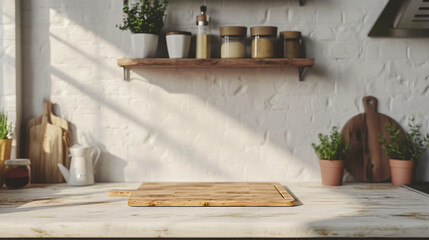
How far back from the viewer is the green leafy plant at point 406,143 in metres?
1.93

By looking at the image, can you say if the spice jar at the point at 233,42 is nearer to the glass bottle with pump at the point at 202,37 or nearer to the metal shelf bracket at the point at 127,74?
the glass bottle with pump at the point at 202,37

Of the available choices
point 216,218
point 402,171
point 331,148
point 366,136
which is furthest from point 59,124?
point 402,171

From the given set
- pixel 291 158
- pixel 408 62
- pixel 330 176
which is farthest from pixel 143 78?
pixel 408 62

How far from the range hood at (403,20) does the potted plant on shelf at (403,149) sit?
0.44 m

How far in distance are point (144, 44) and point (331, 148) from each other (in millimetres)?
1017

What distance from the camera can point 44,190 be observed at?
1803 millimetres

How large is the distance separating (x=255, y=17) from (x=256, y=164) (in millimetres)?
742

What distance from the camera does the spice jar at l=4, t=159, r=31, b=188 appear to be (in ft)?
5.95

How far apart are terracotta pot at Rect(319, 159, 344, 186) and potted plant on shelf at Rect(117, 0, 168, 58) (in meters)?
0.98

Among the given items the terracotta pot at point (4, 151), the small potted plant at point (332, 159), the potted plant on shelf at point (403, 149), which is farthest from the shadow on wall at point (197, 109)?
the potted plant on shelf at point (403, 149)

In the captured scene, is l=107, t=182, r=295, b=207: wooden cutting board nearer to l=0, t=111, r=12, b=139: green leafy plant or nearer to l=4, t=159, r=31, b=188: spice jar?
l=4, t=159, r=31, b=188: spice jar

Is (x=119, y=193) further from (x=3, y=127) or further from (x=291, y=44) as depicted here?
(x=291, y=44)

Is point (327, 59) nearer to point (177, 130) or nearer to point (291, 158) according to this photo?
point (291, 158)

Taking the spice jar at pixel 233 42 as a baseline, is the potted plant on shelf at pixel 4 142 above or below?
below
